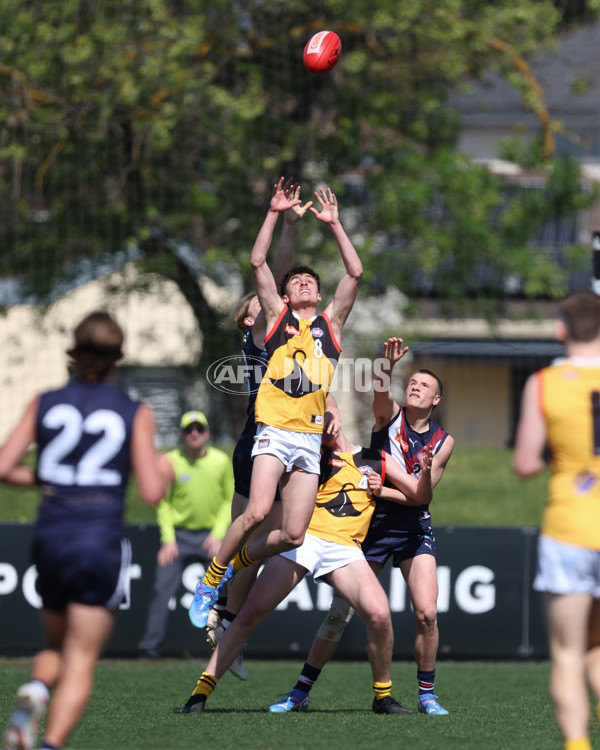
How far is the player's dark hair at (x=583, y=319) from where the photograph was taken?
4.43m

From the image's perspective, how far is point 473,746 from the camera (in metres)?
5.51

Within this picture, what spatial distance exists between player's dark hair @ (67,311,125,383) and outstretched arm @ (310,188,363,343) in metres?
2.27

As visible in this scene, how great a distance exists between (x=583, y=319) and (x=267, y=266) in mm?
2458

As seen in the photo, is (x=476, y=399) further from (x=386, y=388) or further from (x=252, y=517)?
(x=252, y=517)

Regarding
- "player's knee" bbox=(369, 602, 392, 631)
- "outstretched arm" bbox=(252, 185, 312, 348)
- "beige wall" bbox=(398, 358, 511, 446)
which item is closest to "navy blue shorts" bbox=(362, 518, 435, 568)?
"player's knee" bbox=(369, 602, 392, 631)

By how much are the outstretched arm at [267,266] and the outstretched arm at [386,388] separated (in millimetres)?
741

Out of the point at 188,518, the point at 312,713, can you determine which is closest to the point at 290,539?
the point at 312,713

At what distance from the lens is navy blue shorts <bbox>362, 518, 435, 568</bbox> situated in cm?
698

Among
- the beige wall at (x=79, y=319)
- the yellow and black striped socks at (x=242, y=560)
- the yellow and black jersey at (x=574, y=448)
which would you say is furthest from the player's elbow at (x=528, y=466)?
the beige wall at (x=79, y=319)

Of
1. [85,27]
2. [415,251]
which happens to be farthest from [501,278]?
[85,27]

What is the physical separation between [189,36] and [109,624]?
1280 cm

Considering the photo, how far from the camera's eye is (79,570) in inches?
167

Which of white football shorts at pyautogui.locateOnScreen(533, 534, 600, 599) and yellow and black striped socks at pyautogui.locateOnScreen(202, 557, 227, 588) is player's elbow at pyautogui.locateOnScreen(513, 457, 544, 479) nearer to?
white football shorts at pyautogui.locateOnScreen(533, 534, 600, 599)

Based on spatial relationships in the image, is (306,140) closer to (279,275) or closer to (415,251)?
(415,251)
